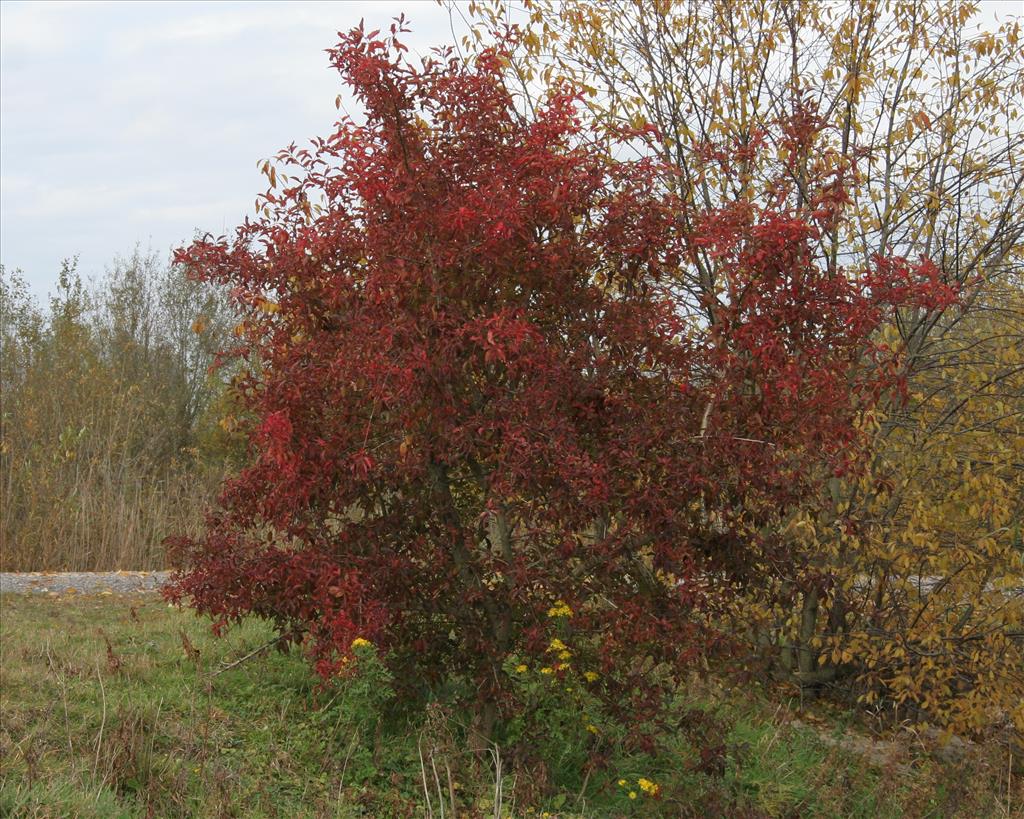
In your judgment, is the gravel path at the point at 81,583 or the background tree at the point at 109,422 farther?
the background tree at the point at 109,422

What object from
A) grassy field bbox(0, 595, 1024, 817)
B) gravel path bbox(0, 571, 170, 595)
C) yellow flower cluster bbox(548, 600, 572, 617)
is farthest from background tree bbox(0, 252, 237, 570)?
yellow flower cluster bbox(548, 600, 572, 617)

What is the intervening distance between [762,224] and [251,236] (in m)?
2.24

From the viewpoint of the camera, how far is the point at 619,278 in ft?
16.1

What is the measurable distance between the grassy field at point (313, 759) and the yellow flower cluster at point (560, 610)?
63 centimetres

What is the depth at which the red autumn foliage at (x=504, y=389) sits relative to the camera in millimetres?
4234

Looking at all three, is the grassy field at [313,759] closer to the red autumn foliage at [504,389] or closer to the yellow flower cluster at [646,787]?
the yellow flower cluster at [646,787]

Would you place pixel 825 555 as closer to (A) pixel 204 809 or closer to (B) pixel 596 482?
(B) pixel 596 482

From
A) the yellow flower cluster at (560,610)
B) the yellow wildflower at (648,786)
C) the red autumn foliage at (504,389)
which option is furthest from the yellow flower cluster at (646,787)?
the yellow flower cluster at (560,610)

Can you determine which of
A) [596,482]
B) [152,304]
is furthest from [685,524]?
[152,304]

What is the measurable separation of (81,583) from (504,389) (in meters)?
7.21

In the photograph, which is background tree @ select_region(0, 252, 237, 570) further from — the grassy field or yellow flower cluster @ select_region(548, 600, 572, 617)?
yellow flower cluster @ select_region(548, 600, 572, 617)

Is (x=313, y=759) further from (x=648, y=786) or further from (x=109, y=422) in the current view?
(x=109, y=422)

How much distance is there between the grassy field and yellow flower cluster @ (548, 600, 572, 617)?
2.06ft

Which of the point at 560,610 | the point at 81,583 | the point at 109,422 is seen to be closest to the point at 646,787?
the point at 560,610
